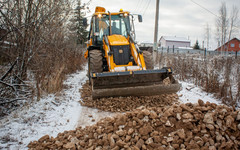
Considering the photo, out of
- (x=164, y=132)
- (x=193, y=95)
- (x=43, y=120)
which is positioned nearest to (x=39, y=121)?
(x=43, y=120)

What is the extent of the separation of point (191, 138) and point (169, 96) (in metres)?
3.31

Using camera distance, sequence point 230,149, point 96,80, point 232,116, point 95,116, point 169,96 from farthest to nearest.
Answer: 1. point 169,96
2. point 96,80
3. point 95,116
4. point 232,116
5. point 230,149

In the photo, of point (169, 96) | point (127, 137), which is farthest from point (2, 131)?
point (169, 96)

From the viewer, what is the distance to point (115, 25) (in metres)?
7.09

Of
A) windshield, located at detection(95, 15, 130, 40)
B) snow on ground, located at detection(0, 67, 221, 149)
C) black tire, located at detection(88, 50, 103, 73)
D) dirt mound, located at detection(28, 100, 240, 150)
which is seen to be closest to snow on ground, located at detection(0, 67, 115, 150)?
snow on ground, located at detection(0, 67, 221, 149)

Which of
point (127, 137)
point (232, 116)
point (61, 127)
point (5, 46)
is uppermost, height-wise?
point (5, 46)

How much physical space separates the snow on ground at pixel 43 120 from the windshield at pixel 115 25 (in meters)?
2.86

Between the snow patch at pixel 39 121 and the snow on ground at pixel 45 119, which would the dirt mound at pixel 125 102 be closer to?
the snow on ground at pixel 45 119

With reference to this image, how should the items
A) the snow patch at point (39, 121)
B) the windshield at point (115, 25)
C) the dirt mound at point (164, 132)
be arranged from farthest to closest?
the windshield at point (115, 25) → the snow patch at point (39, 121) → the dirt mound at point (164, 132)

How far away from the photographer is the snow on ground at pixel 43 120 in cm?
320

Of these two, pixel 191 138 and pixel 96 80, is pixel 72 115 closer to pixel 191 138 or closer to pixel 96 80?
pixel 96 80

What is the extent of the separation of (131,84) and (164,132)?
8.63 feet

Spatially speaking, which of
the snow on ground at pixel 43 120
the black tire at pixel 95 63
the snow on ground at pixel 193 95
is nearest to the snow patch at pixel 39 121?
the snow on ground at pixel 43 120

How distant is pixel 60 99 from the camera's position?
17.8 feet
